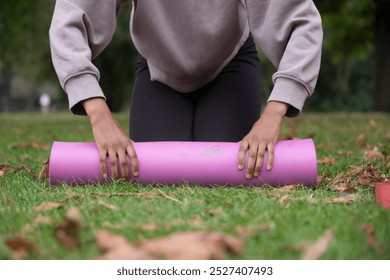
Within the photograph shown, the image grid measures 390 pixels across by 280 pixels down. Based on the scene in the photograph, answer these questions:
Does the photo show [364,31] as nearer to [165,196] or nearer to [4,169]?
[4,169]

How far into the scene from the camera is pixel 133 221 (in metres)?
2.20

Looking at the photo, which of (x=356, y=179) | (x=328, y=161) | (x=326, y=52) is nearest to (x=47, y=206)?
(x=356, y=179)

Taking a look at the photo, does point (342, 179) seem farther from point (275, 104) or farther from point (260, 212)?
point (260, 212)

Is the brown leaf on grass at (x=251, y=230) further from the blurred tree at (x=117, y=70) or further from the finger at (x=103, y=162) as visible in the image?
the blurred tree at (x=117, y=70)

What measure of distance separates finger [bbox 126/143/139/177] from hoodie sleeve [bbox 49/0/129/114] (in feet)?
1.10

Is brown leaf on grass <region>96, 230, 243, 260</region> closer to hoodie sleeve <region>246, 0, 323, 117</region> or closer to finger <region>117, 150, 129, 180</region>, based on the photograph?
finger <region>117, 150, 129, 180</region>

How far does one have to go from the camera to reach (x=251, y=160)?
10.4ft

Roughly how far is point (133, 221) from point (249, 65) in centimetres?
224

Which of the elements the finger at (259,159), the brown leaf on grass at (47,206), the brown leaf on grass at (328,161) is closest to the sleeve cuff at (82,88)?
the brown leaf on grass at (47,206)

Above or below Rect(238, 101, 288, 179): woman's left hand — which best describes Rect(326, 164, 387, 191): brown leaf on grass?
below

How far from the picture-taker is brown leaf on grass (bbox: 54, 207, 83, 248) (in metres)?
1.89

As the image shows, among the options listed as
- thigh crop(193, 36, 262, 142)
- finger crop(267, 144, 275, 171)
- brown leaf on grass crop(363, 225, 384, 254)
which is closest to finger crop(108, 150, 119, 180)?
finger crop(267, 144, 275, 171)

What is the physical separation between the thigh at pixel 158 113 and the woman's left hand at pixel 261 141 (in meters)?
1.01

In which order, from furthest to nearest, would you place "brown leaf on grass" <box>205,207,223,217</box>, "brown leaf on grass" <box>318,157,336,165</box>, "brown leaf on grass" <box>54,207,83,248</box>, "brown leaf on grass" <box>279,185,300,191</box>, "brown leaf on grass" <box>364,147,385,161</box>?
"brown leaf on grass" <box>364,147,385,161</box>
"brown leaf on grass" <box>318,157,336,165</box>
"brown leaf on grass" <box>279,185,300,191</box>
"brown leaf on grass" <box>205,207,223,217</box>
"brown leaf on grass" <box>54,207,83,248</box>
